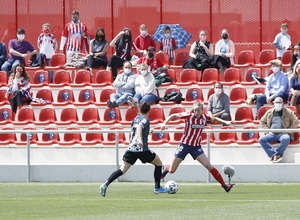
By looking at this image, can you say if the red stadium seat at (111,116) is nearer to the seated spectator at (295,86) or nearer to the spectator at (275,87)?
the spectator at (275,87)

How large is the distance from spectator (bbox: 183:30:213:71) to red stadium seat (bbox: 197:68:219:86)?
0.46m

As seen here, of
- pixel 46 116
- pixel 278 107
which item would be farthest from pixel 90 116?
pixel 278 107

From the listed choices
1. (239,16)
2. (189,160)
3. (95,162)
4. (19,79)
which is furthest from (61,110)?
(239,16)

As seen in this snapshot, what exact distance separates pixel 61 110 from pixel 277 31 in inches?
290

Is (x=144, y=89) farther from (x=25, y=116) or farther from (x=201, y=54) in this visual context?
(x=25, y=116)

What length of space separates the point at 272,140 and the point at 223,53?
5.08 meters

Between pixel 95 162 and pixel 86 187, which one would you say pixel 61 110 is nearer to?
pixel 95 162

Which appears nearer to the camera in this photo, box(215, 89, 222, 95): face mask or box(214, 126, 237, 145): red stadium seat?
box(214, 126, 237, 145): red stadium seat

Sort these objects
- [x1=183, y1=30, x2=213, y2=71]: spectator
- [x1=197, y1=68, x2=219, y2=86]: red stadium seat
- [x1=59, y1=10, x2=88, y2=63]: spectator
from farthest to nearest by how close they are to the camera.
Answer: [x1=59, y1=10, x2=88, y2=63]: spectator < [x1=183, y1=30, x2=213, y2=71]: spectator < [x1=197, y1=68, x2=219, y2=86]: red stadium seat

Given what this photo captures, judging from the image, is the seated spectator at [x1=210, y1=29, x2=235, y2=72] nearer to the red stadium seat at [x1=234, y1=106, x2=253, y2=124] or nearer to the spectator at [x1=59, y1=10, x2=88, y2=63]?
the red stadium seat at [x1=234, y1=106, x2=253, y2=124]

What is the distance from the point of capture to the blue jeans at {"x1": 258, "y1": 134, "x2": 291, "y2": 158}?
17.3 meters

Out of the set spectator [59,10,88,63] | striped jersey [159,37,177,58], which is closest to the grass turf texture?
striped jersey [159,37,177,58]

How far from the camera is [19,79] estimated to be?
2130cm

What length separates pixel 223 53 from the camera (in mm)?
21859
